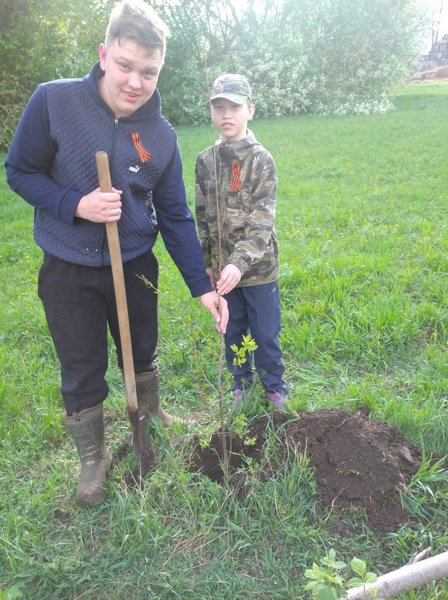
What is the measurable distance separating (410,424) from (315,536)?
0.84 m

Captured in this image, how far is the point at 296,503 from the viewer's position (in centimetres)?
235

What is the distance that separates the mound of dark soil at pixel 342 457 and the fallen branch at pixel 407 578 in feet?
1.85

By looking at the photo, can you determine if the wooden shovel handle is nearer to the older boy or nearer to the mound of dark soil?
the older boy

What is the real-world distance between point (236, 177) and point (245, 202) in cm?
14

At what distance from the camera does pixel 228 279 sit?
7.91 ft

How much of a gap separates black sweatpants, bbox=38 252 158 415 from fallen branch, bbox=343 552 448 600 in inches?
57.7

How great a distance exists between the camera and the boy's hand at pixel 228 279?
2385mm

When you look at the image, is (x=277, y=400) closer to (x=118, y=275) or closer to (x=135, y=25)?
(x=118, y=275)

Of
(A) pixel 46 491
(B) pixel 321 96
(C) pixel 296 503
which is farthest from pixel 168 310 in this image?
(B) pixel 321 96

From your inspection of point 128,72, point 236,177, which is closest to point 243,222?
point 236,177

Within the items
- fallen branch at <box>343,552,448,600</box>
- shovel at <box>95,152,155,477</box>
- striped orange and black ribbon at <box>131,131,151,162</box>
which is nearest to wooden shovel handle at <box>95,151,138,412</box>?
shovel at <box>95,152,155,477</box>

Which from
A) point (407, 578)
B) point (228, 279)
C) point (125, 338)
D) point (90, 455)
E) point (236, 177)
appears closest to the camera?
point (407, 578)

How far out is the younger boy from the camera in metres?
2.63

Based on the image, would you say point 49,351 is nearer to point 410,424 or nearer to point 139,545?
point 139,545
